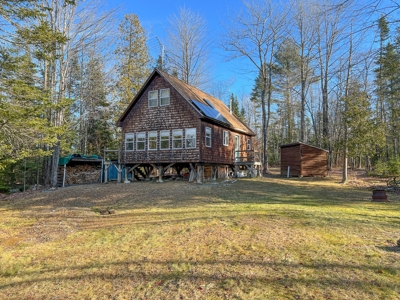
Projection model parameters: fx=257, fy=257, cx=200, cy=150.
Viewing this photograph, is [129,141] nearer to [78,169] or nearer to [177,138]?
[177,138]

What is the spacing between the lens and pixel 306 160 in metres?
19.0

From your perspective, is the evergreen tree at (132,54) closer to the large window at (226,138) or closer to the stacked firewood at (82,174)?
the stacked firewood at (82,174)

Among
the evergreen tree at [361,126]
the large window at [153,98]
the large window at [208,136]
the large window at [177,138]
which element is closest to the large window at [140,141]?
the large window at [153,98]

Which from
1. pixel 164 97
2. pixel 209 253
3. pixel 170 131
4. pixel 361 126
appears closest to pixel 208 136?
pixel 170 131

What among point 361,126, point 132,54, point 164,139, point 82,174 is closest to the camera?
point 361,126

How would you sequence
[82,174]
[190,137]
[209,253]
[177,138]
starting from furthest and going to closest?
→ [82,174]
[177,138]
[190,137]
[209,253]

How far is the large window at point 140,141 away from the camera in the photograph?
17.5m

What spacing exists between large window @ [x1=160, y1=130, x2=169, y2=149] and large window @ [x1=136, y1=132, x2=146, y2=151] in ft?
4.51

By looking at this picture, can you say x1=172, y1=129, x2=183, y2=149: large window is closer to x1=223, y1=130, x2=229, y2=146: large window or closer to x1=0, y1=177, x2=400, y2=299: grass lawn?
x1=223, y1=130, x2=229, y2=146: large window

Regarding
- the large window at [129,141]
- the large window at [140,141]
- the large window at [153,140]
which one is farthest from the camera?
the large window at [129,141]

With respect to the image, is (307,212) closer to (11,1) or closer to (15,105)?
(15,105)

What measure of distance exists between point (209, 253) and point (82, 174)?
63.0 ft

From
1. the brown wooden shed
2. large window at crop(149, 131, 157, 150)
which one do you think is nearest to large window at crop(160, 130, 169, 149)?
large window at crop(149, 131, 157, 150)

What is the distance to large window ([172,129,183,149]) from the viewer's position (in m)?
16.3
